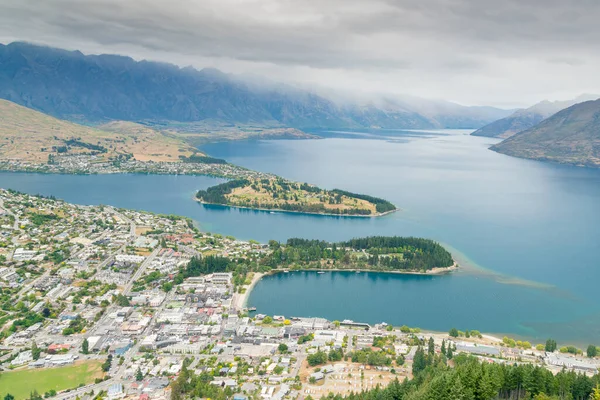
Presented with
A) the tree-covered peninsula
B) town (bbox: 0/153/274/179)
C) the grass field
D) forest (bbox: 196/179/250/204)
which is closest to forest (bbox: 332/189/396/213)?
the tree-covered peninsula

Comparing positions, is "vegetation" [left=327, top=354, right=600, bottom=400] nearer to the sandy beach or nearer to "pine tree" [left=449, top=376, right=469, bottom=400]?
"pine tree" [left=449, top=376, right=469, bottom=400]

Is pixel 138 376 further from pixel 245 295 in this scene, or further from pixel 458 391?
pixel 458 391

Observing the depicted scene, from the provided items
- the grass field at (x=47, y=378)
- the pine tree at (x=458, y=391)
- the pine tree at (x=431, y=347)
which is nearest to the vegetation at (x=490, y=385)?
the pine tree at (x=458, y=391)

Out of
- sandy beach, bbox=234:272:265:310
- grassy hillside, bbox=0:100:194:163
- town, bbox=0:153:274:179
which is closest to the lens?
sandy beach, bbox=234:272:265:310

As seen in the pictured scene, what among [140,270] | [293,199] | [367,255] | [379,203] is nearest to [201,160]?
[293,199]

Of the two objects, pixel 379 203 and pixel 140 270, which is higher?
pixel 379 203

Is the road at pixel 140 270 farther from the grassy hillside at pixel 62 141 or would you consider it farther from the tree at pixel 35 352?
the grassy hillside at pixel 62 141
